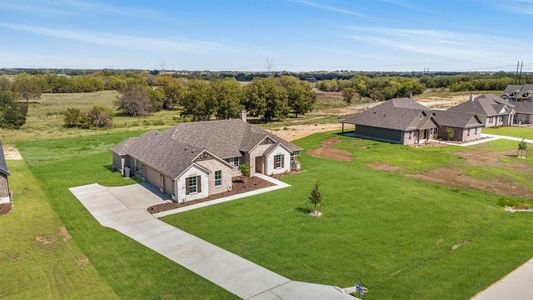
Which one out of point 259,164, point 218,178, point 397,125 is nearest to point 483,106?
point 397,125

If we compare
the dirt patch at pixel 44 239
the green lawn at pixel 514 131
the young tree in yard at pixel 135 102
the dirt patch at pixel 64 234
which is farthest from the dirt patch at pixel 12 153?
the green lawn at pixel 514 131

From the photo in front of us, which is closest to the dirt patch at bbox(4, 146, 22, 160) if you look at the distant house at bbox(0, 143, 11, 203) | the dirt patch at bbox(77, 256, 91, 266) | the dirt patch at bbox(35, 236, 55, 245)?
the distant house at bbox(0, 143, 11, 203)

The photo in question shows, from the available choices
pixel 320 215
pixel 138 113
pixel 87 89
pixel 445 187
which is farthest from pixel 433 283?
pixel 87 89

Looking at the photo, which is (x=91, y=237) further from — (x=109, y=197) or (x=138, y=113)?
(x=138, y=113)

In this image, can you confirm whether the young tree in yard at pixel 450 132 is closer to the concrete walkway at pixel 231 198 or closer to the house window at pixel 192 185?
the concrete walkway at pixel 231 198

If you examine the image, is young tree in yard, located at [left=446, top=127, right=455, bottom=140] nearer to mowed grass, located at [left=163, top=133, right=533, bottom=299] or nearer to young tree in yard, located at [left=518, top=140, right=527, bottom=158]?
young tree in yard, located at [left=518, top=140, right=527, bottom=158]

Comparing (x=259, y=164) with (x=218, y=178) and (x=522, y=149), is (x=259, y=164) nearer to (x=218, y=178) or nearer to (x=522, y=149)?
(x=218, y=178)
